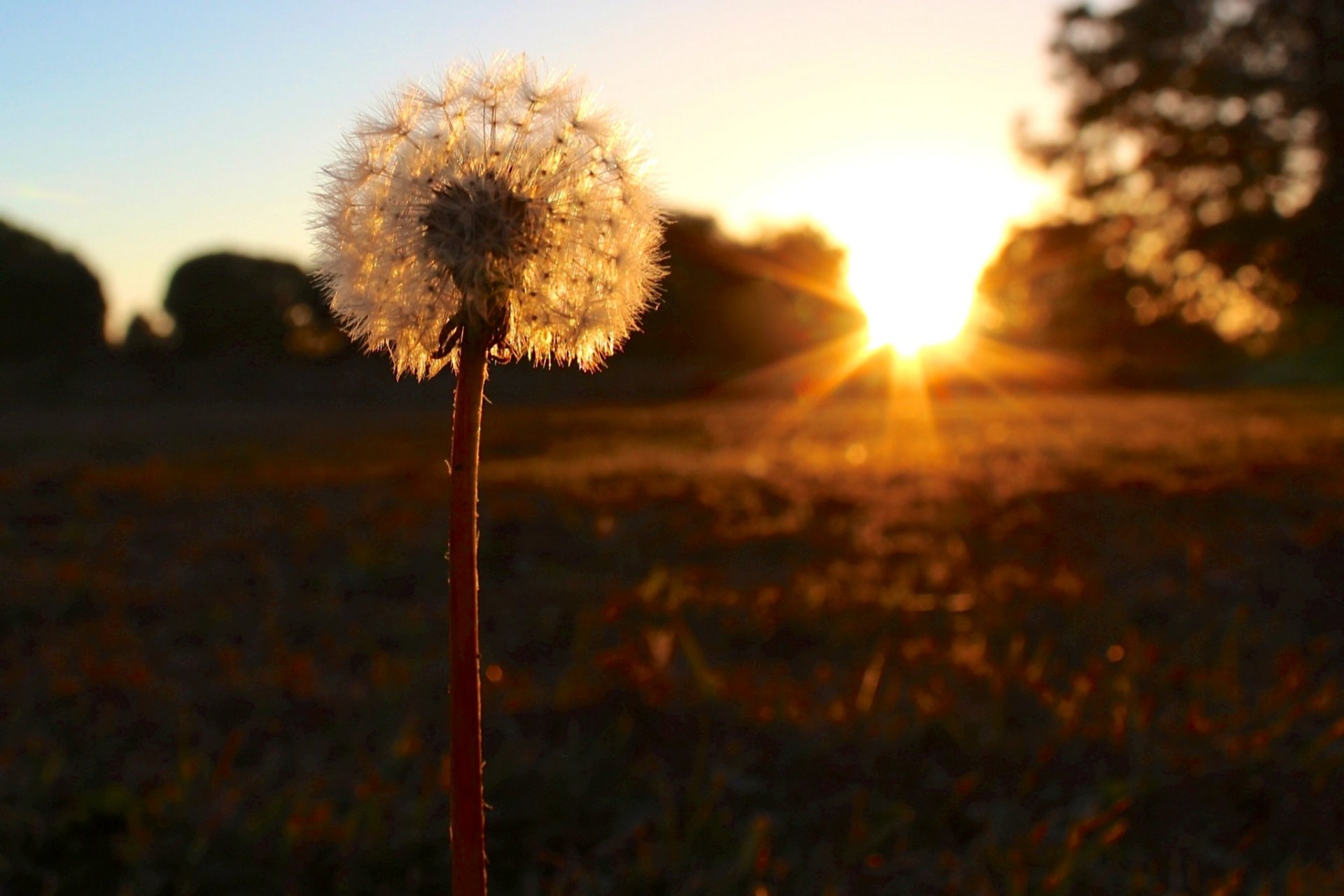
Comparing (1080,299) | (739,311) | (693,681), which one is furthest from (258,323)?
(693,681)

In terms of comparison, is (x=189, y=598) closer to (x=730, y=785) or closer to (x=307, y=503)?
(x=307, y=503)

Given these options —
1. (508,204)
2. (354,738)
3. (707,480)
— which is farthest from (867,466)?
(508,204)

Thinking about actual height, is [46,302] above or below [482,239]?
above

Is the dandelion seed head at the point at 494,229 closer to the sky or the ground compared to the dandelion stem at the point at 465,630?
closer to the sky

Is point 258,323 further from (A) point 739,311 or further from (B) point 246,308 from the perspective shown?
(A) point 739,311

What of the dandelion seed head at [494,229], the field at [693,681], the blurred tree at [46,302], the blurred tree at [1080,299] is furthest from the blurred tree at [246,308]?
the dandelion seed head at [494,229]

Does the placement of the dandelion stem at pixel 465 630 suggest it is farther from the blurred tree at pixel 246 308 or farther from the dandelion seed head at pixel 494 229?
the blurred tree at pixel 246 308

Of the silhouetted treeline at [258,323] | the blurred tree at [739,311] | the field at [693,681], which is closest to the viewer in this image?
the field at [693,681]
